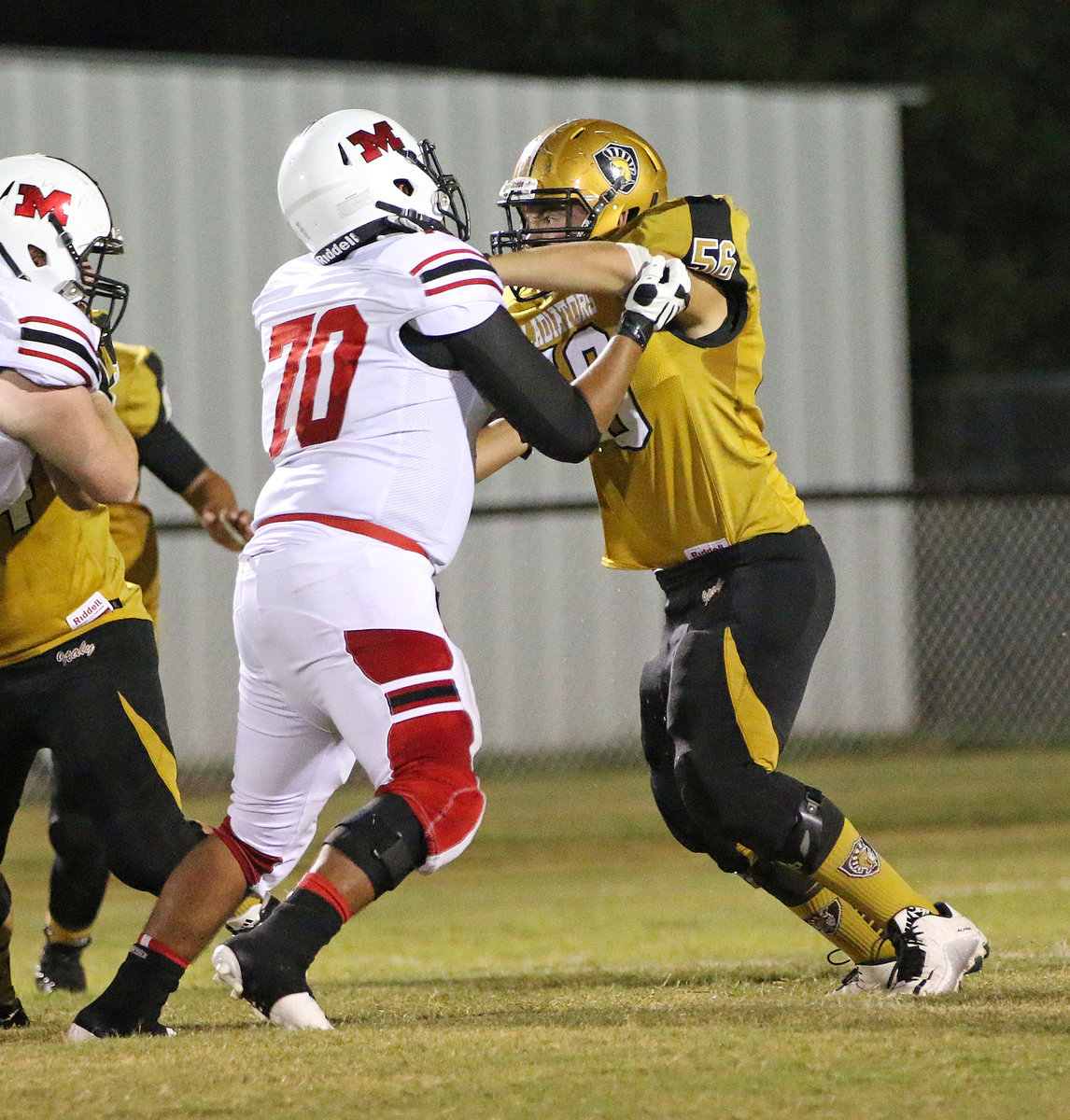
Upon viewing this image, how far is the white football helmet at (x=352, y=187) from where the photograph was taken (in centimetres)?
419

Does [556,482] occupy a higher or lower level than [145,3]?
lower

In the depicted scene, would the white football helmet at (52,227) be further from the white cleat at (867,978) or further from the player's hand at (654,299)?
the white cleat at (867,978)

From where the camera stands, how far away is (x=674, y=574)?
16.2ft

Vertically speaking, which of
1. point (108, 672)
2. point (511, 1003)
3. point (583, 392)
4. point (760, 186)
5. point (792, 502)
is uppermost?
point (760, 186)

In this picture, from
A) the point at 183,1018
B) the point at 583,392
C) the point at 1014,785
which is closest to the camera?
the point at 583,392

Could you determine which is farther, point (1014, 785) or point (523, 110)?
point (523, 110)

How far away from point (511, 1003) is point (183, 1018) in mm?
826

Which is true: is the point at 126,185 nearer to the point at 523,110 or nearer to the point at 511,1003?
the point at 523,110

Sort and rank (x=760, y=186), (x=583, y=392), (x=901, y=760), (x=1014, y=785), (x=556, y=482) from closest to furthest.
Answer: (x=583, y=392) → (x=1014, y=785) → (x=901, y=760) → (x=556, y=482) → (x=760, y=186)

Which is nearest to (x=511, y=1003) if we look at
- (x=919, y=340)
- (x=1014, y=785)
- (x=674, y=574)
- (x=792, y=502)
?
(x=674, y=574)

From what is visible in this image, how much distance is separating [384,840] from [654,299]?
1.45m

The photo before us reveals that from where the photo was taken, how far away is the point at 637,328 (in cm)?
439

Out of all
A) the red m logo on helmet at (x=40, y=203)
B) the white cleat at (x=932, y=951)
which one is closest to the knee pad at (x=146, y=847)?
the red m logo on helmet at (x=40, y=203)

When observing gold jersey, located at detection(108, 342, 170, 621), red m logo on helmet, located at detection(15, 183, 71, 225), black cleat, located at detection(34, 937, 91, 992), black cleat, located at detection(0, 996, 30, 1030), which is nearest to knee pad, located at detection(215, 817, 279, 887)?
black cleat, located at detection(0, 996, 30, 1030)
